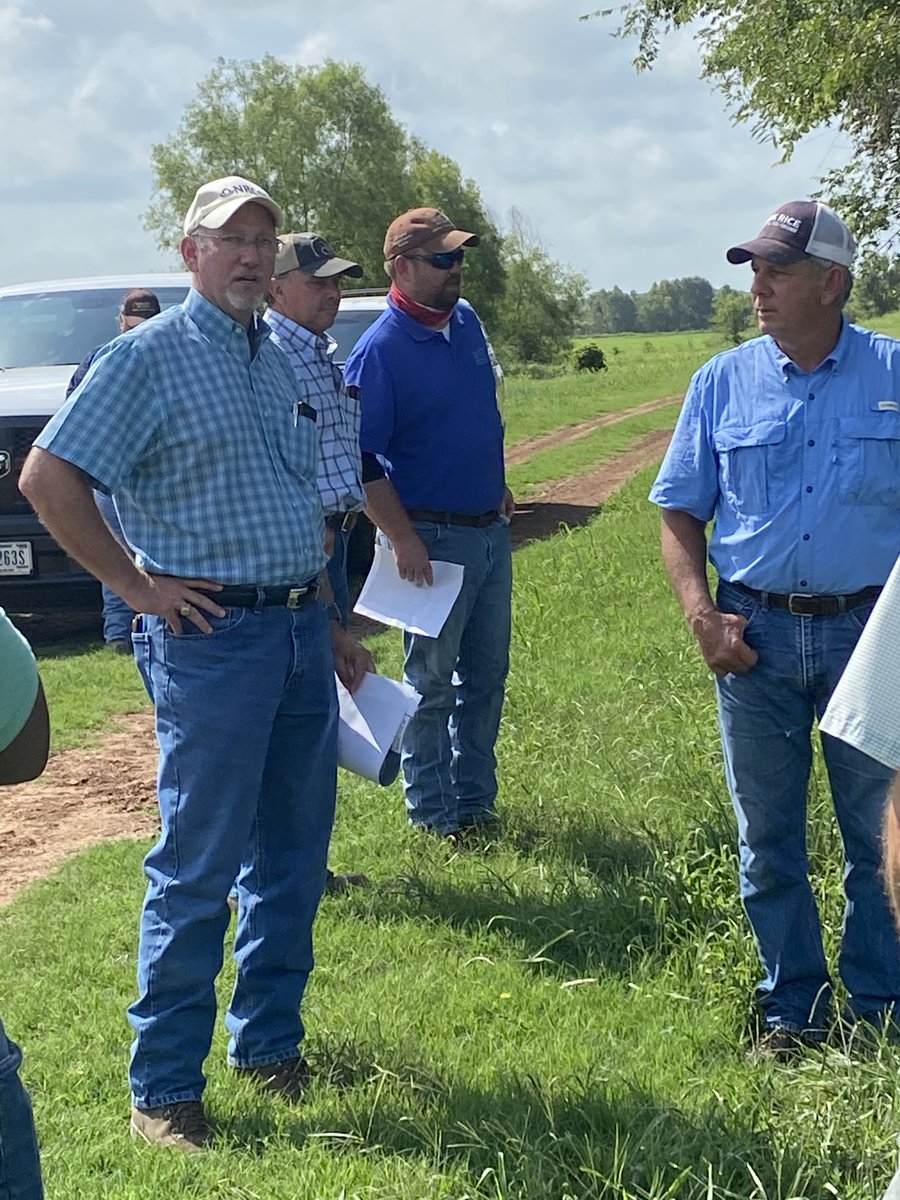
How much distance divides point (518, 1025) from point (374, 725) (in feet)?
3.06

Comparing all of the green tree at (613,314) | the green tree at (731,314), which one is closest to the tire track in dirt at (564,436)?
the green tree at (731,314)

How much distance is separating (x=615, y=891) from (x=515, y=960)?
1.49ft

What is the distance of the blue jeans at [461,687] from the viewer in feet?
18.2

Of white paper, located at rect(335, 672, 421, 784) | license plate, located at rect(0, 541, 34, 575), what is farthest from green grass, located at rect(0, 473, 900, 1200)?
license plate, located at rect(0, 541, 34, 575)

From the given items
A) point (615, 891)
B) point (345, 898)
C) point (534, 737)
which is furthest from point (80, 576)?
point (615, 891)

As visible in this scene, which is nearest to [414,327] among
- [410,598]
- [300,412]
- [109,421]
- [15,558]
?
[410,598]

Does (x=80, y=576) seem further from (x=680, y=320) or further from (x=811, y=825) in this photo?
(x=680, y=320)

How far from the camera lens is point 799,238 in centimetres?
368

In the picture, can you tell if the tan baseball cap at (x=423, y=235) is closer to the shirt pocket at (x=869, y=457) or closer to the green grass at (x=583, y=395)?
the shirt pocket at (x=869, y=457)

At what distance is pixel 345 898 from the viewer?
16.5 ft

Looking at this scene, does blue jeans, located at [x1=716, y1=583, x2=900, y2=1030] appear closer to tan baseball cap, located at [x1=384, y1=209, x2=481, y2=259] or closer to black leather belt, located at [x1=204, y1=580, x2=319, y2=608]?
black leather belt, located at [x1=204, y1=580, x2=319, y2=608]

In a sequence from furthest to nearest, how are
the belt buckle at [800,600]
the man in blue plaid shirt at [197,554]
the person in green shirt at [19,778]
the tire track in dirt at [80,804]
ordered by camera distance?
the tire track in dirt at [80,804], the belt buckle at [800,600], the man in blue plaid shirt at [197,554], the person in green shirt at [19,778]

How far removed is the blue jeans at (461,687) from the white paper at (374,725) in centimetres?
118

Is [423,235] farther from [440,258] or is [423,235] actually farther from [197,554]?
[197,554]
